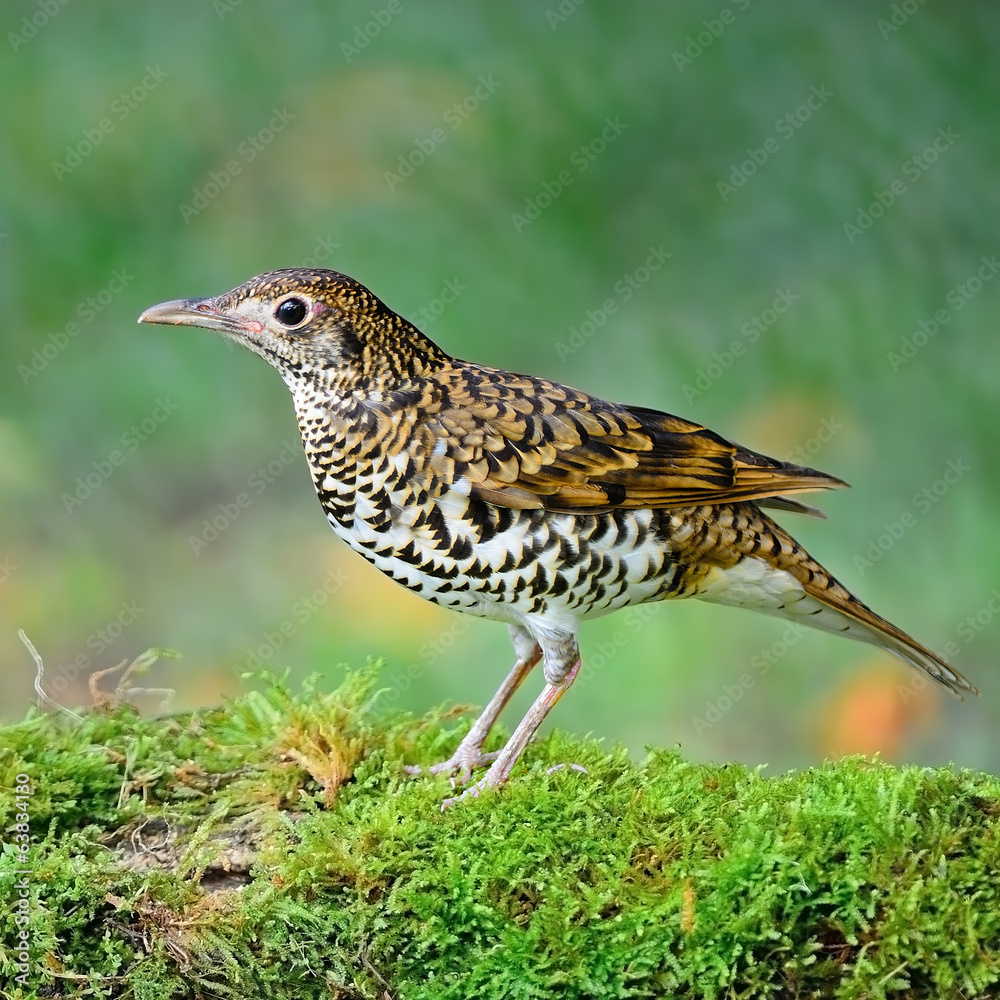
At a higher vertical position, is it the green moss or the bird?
the bird

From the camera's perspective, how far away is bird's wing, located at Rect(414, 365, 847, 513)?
13.9 feet

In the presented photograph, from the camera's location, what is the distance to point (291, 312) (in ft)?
14.1

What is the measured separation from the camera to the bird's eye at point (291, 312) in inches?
169

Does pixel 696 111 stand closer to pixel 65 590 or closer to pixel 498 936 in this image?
pixel 65 590

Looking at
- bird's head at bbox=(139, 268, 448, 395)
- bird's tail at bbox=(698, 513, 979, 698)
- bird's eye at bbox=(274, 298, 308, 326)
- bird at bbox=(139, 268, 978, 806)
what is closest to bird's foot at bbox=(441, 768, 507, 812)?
bird at bbox=(139, 268, 978, 806)

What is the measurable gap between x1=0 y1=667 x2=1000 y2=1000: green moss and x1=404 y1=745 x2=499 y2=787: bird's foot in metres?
0.22

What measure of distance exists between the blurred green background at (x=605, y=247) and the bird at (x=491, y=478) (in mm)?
2289

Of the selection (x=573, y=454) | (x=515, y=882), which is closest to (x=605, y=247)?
(x=573, y=454)

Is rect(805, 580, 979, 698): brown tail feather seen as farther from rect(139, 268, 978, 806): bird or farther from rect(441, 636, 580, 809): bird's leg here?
rect(441, 636, 580, 809): bird's leg

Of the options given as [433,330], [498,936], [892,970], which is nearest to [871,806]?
[892,970]

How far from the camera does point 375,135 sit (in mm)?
7395

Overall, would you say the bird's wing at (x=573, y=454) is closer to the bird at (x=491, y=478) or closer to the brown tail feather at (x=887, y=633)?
the bird at (x=491, y=478)

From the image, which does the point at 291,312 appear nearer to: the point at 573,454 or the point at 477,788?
the point at 573,454

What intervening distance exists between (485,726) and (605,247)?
3666mm
